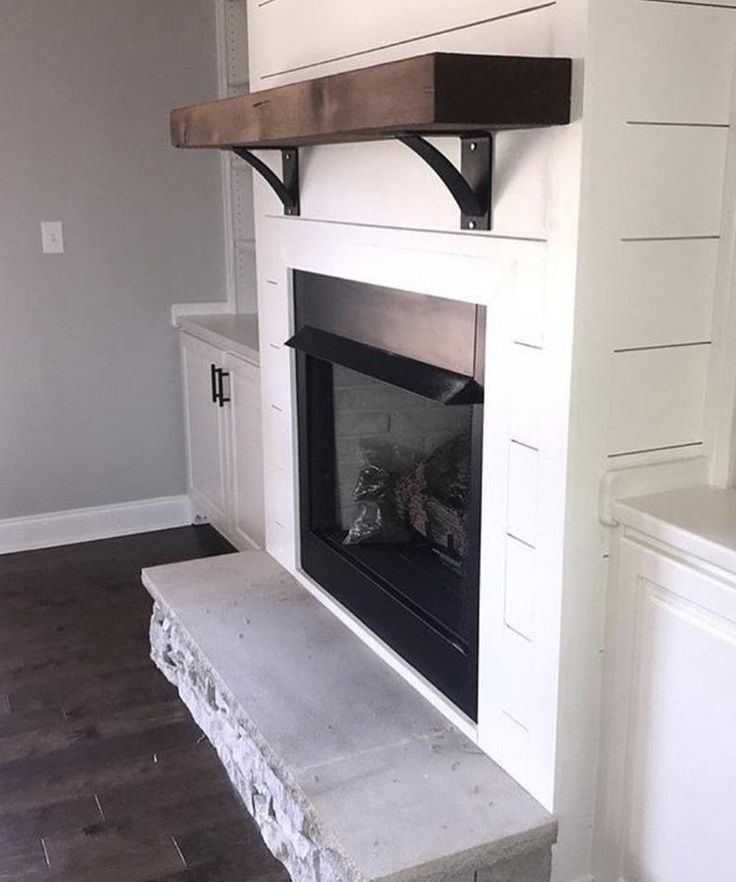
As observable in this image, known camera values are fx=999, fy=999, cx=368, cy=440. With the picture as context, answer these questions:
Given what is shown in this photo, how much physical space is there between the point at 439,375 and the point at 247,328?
1.87m

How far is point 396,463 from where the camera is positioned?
2.42m

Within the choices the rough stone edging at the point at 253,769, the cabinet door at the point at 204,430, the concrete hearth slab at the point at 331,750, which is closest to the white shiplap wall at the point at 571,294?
the concrete hearth slab at the point at 331,750

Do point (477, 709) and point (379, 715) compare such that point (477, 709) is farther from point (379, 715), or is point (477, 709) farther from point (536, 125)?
point (536, 125)

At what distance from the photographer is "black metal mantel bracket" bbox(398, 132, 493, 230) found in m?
1.57

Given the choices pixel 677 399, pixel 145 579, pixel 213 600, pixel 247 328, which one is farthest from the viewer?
pixel 247 328

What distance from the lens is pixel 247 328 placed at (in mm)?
3592

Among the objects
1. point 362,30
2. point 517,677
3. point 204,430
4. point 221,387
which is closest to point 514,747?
point 517,677

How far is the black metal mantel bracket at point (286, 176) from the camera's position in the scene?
2.35m

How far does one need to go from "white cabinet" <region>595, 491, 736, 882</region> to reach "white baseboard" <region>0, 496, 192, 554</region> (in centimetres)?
264

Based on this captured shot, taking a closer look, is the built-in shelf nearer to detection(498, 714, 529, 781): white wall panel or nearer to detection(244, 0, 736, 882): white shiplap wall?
detection(244, 0, 736, 882): white shiplap wall

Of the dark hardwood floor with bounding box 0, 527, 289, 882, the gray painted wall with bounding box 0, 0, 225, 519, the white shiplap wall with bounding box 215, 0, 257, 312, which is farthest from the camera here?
the white shiplap wall with bounding box 215, 0, 257, 312

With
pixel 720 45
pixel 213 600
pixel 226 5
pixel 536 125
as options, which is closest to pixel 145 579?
pixel 213 600

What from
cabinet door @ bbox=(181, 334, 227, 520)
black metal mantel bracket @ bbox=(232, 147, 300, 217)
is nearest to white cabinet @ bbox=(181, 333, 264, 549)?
cabinet door @ bbox=(181, 334, 227, 520)

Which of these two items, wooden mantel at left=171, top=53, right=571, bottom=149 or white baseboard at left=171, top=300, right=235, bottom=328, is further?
white baseboard at left=171, top=300, right=235, bottom=328
